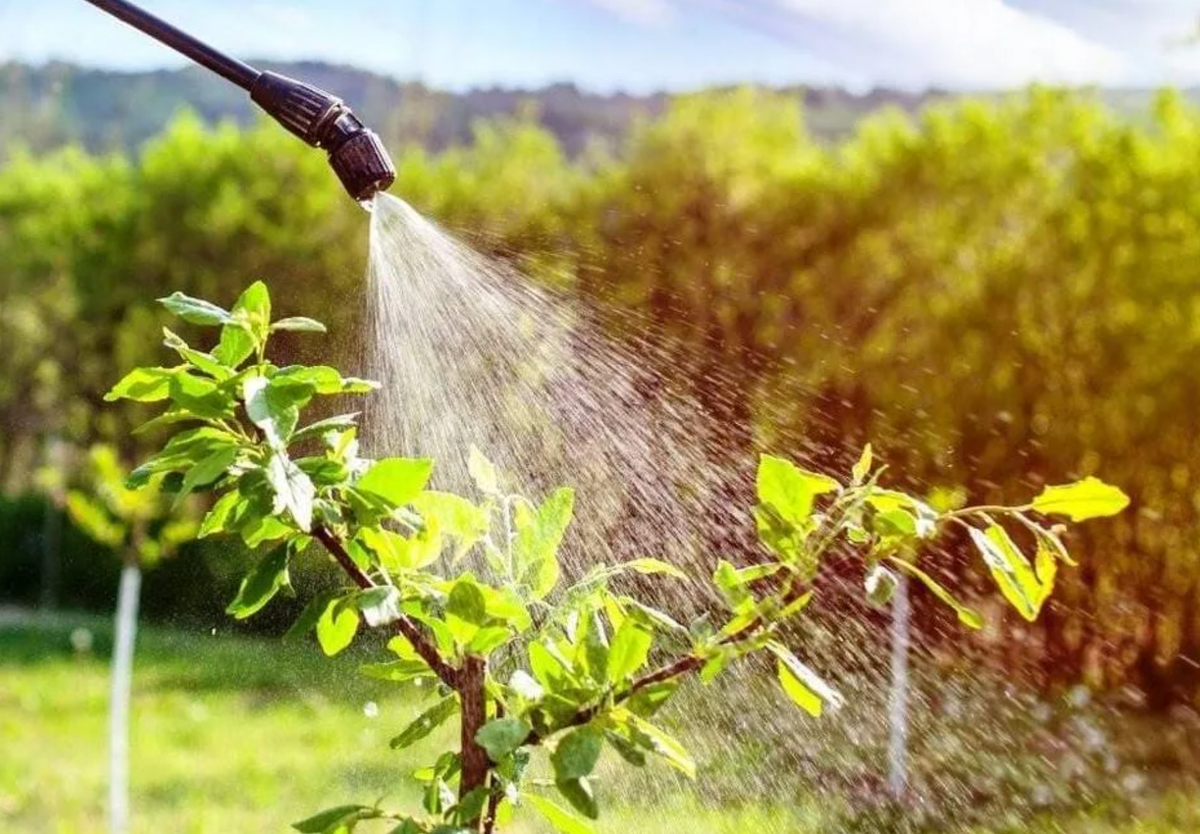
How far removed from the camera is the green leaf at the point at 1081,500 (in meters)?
0.67

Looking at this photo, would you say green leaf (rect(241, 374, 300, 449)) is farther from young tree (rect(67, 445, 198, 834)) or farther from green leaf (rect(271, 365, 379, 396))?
young tree (rect(67, 445, 198, 834))

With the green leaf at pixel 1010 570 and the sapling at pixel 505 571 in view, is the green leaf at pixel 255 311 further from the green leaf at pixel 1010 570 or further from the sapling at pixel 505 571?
the green leaf at pixel 1010 570

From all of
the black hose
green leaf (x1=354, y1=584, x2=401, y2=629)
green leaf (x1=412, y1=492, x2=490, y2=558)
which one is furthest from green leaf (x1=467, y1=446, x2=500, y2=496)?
the black hose

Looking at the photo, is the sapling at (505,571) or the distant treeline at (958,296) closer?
the sapling at (505,571)

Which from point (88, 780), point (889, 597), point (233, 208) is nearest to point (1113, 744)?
point (88, 780)

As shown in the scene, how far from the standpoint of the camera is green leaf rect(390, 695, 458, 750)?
0.72 m

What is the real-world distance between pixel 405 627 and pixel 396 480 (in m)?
0.07

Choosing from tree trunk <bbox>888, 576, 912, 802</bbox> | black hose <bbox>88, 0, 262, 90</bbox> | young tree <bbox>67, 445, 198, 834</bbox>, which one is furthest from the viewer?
tree trunk <bbox>888, 576, 912, 802</bbox>

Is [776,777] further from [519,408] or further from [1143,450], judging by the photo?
[1143,450]

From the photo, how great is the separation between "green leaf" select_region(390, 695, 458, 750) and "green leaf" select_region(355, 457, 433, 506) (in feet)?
0.37

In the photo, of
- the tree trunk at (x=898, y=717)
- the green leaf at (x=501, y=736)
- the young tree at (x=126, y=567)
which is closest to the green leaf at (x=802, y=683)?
the green leaf at (x=501, y=736)

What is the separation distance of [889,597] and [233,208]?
24.9ft


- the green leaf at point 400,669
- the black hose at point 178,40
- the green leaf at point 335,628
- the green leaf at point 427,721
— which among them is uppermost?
the black hose at point 178,40

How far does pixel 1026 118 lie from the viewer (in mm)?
4922
